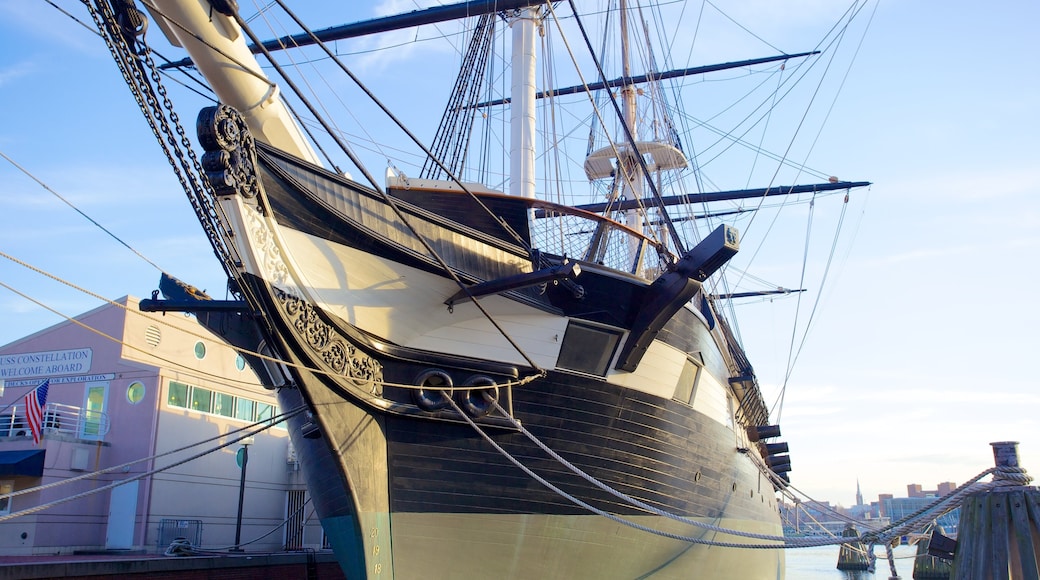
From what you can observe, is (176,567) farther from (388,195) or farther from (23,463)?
(388,195)

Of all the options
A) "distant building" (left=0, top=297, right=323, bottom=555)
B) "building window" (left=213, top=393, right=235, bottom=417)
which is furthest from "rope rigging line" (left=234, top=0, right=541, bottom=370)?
"building window" (left=213, top=393, right=235, bottom=417)

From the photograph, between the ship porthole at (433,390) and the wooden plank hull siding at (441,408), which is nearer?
the wooden plank hull siding at (441,408)

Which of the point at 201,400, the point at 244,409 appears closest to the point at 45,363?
the point at 201,400

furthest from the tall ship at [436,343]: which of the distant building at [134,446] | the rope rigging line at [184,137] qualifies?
the distant building at [134,446]

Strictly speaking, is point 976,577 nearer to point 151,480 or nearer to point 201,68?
point 201,68

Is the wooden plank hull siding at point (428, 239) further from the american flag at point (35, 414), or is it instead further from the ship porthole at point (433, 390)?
the american flag at point (35, 414)

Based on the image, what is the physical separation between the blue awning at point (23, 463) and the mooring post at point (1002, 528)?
13936 mm

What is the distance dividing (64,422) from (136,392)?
1.49 m

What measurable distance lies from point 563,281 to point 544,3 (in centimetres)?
527

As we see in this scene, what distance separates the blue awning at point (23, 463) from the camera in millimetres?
13484

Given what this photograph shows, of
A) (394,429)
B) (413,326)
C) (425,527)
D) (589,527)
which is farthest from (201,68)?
(589,527)

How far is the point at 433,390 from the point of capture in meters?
8.64

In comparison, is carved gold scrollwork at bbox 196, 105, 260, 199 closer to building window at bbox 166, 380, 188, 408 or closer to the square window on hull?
the square window on hull

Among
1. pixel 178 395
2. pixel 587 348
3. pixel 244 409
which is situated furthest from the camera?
pixel 244 409
